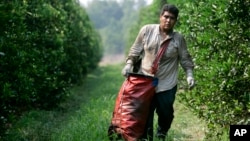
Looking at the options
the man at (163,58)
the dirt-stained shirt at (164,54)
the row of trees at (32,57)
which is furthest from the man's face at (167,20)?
the row of trees at (32,57)

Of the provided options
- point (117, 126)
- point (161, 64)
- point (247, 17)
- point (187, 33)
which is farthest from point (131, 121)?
point (187, 33)

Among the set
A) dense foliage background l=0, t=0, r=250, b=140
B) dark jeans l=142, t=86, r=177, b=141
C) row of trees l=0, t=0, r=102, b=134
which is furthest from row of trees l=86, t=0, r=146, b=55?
dark jeans l=142, t=86, r=177, b=141

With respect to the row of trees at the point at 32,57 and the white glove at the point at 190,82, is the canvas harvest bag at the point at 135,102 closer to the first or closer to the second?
the white glove at the point at 190,82

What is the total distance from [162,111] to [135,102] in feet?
1.29

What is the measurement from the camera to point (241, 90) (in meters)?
5.48

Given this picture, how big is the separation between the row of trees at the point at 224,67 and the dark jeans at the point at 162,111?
56 centimetres

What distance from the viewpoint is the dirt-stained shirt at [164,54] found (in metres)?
5.48

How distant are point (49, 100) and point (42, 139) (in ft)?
12.1

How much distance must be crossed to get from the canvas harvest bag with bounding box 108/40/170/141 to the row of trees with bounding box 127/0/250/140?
750 millimetres

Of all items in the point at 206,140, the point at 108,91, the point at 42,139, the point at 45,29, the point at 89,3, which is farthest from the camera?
the point at 89,3

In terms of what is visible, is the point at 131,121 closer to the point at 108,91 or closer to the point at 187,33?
the point at 187,33

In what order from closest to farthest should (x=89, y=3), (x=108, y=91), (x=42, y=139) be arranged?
(x=42, y=139) < (x=108, y=91) < (x=89, y=3)

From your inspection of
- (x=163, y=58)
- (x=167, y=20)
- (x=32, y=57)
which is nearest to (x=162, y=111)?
(x=163, y=58)

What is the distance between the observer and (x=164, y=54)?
5.46 metres
